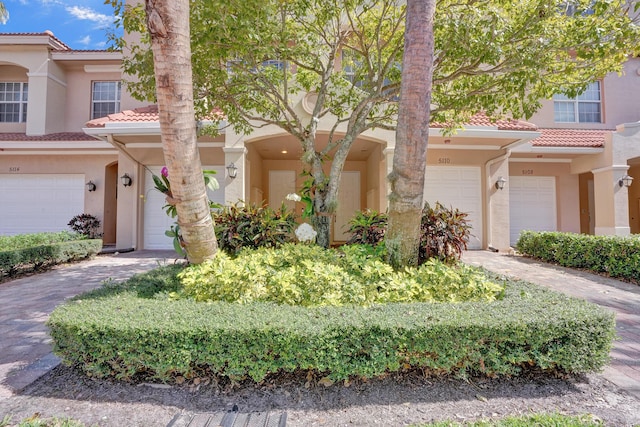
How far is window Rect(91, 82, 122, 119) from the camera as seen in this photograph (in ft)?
44.0

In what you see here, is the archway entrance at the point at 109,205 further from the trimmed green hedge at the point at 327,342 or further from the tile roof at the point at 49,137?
the trimmed green hedge at the point at 327,342

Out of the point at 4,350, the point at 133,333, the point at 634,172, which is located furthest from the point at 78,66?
the point at 634,172

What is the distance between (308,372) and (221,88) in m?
6.03

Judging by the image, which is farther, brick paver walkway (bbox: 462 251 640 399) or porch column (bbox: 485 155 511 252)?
porch column (bbox: 485 155 511 252)

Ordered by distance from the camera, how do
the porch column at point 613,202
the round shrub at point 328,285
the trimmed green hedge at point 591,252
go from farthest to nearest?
the porch column at point 613,202 < the trimmed green hedge at point 591,252 < the round shrub at point 328,285

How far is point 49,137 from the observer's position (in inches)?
491

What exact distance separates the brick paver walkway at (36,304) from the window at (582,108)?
51.1 ft

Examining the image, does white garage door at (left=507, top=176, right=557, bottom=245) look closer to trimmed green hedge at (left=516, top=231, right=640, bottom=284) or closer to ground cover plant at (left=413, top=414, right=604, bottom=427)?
trimmed green hedge at (left=516, top=231, right=640, bottom=284)

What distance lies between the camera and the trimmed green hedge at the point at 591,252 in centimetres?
712

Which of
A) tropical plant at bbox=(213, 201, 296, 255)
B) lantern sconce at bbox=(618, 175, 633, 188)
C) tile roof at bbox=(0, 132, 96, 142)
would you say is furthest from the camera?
tile roof at bbox=(0, 132, 96, 142)

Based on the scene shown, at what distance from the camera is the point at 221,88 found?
6977mm

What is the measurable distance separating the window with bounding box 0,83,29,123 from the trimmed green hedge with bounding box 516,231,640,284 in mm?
19164

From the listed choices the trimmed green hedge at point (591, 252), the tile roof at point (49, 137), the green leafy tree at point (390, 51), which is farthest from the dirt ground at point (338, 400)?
the tile roof at point (49, 137)

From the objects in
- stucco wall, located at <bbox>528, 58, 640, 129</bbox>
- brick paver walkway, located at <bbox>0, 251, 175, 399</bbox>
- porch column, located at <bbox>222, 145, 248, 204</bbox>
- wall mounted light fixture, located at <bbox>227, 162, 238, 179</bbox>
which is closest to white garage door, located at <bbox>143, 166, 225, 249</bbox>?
brick paver walkway, located at <bbox>0, 251, 175, 399</bbox>
